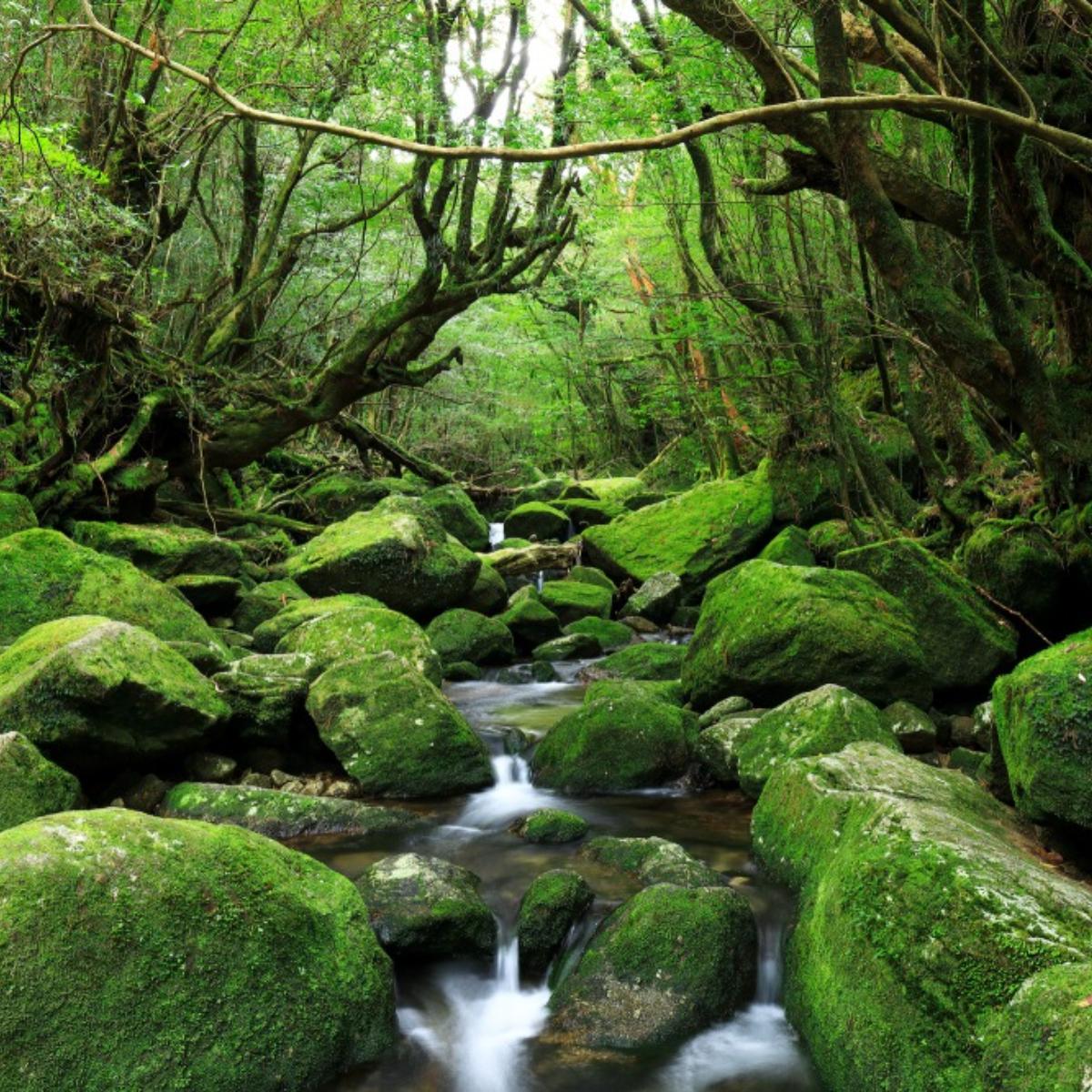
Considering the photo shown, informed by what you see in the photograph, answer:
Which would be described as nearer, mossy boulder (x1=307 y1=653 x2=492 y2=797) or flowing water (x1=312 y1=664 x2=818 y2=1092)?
flowing water (x1=312 y1=664 x2=818 y2=1092)

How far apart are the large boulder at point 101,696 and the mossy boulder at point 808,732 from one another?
11.7ft

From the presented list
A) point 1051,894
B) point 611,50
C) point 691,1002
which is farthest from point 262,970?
point 611,50

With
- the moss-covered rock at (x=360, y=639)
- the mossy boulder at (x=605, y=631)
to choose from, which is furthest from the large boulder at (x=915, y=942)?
the mossy boulder at (x=605, y=631)

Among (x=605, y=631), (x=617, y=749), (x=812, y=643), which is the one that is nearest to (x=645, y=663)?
(x=605, y=631)

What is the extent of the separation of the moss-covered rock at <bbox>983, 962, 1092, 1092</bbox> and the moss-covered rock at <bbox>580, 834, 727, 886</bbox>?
2.05 meters

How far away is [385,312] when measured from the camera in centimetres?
1222

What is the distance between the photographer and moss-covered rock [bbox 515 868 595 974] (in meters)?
4.32

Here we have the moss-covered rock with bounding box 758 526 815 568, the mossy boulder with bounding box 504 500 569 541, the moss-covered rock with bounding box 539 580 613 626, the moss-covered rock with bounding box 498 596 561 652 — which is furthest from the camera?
the mossy boulder with bounding box 504 500 569 541

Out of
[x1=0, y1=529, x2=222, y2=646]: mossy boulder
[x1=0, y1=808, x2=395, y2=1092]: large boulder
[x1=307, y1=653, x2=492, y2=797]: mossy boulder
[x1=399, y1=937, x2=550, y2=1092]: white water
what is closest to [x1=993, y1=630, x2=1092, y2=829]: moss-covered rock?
[x1=399, y1=937, x2=550, y2=1092]: white water

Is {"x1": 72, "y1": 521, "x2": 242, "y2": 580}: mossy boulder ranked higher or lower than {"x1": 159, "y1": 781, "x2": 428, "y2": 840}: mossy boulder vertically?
higher

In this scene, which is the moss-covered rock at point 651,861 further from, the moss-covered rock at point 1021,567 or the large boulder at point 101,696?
the moss-covered rock at point 1021,567

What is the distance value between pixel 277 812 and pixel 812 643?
412 cm

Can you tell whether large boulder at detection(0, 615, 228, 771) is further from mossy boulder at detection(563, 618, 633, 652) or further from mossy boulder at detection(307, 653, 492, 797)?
mossy boulder at detection(563, 618, 633, 652)

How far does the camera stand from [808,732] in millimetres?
5812
